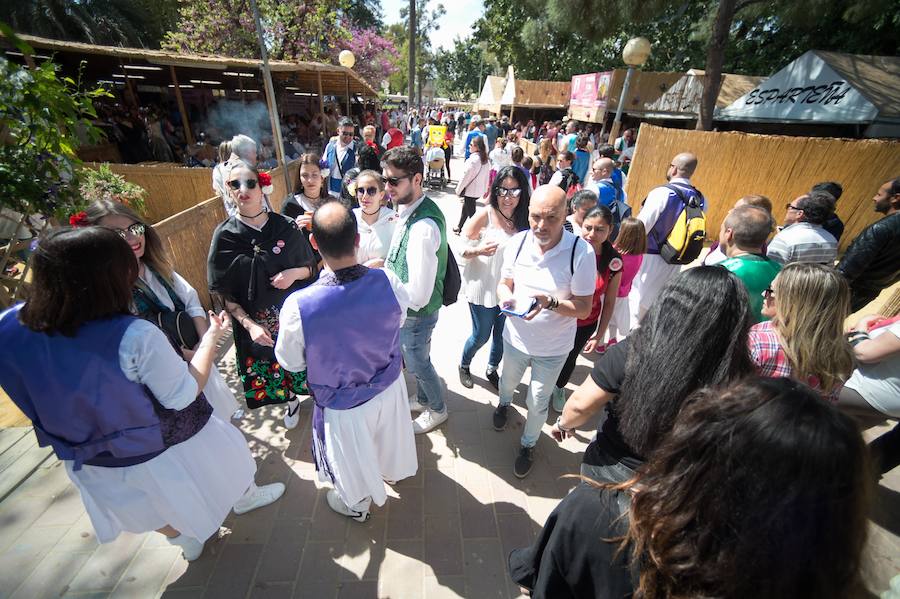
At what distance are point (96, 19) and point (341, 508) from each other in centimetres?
2945

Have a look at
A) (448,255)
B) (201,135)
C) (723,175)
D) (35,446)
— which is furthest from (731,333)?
(201,135)

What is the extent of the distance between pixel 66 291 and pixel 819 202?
480 centimetres

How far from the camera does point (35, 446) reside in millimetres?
2932

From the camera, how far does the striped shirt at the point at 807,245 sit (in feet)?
10.2

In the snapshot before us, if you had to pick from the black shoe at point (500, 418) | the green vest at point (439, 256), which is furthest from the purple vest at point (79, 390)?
the black shoe at point (500, 418)

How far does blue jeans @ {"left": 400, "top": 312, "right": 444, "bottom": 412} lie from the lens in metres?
3.03

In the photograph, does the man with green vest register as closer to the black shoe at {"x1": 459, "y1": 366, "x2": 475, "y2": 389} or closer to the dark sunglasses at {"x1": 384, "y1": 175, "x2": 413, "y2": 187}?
the dark sunglasses at {"x1": 384, "y1": 175, "x2": 413, "y2": 187}

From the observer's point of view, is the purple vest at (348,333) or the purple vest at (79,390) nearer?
the purple vest at (79,390)

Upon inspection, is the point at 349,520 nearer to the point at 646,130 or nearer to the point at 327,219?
the point at 327,219

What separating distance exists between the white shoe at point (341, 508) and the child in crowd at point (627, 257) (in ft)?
7.85

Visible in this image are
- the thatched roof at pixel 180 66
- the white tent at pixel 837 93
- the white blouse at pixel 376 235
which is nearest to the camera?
the white blouse at pixel 376 235

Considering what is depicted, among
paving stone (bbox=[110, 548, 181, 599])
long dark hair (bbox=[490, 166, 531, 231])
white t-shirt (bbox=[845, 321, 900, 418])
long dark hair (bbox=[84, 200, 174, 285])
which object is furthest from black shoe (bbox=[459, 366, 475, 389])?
white t-shirt (bbox=[845, 321, 900, 418])

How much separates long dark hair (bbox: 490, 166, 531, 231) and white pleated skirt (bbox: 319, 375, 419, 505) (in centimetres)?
176

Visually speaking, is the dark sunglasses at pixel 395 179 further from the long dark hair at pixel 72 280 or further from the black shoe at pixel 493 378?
the black shoe at pixel 493 378
